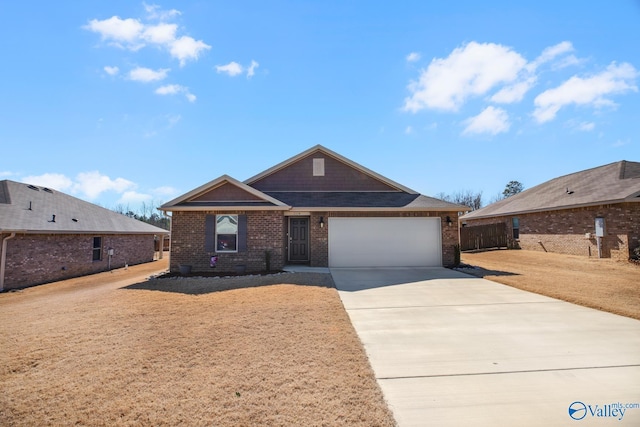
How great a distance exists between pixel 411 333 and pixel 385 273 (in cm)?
602

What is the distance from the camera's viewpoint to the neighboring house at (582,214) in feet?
43.2

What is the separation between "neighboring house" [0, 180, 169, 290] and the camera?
38.2ft

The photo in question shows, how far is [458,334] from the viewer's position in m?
4.91

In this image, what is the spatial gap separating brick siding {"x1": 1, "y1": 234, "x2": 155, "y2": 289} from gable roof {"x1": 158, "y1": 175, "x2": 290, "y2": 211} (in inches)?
240

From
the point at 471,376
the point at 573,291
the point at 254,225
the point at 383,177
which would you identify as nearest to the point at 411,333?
the point at 471,376

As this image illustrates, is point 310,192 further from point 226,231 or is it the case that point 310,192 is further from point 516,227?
A: point 516,227

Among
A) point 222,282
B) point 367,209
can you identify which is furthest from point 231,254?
point 367,209

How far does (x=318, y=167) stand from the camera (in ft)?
48.2

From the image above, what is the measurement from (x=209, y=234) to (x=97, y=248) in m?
A: 8.59

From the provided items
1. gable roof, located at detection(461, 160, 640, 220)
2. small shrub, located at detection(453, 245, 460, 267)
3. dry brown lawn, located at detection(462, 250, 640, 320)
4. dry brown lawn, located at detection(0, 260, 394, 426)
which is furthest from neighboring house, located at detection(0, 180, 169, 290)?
gable roof, located at detection(461, 160, 640, 220)

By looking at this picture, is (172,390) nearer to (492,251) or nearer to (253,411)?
(253,411)

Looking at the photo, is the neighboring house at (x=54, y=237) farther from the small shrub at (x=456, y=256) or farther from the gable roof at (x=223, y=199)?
the small shrub at (x=456, y=256)

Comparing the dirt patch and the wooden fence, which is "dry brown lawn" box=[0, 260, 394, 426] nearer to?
the dirt patch

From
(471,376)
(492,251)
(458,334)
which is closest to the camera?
(471,376)
